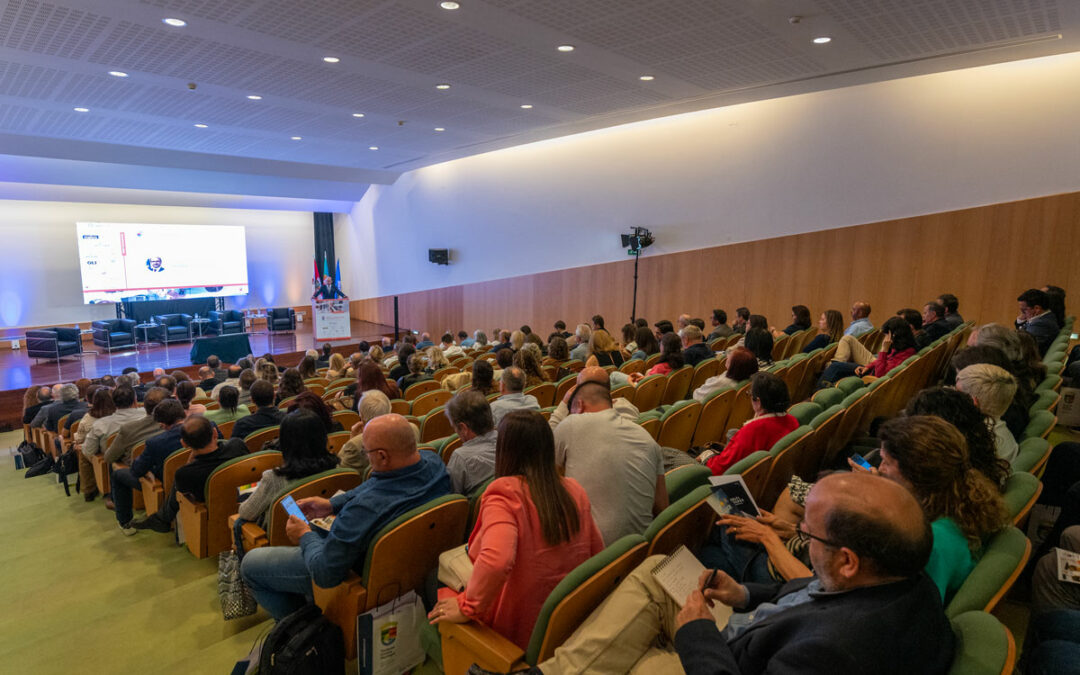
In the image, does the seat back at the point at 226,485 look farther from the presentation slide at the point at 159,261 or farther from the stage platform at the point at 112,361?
the presentation slide at the point at 159,261

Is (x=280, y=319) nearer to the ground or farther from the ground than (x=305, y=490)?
nearer to the ground

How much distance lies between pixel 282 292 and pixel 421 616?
18.4 meters

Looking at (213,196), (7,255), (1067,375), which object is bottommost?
(1067,375)

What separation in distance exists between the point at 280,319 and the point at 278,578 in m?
15.6

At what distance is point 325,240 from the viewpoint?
19.6 metres

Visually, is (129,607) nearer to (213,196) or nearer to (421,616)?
(421,616)

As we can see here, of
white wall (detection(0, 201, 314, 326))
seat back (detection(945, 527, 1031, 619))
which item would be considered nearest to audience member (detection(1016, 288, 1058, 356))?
seat back (detection(945, 527, 1031, 619))

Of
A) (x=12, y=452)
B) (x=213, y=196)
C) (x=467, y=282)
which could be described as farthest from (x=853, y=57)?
(x=213, y=196)

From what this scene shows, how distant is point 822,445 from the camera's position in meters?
3.21

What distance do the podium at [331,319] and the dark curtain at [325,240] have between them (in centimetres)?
513

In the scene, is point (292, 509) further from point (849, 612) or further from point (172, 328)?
point (172, 328)

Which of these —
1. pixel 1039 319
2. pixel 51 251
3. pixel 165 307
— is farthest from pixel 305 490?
pixel 51 251

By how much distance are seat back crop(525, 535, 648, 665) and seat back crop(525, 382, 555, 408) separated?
3274mm

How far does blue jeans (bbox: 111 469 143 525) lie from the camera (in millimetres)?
4422
